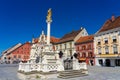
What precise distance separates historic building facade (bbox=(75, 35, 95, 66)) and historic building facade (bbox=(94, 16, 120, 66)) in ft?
5.97

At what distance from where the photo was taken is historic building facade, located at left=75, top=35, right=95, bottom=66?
4461cm

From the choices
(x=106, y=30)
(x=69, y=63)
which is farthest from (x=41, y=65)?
(x=106, y=30)

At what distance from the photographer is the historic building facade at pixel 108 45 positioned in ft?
121

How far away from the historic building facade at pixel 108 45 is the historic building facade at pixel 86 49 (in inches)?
71.6

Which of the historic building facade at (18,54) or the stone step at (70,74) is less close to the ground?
the historic building facade at (18,54)

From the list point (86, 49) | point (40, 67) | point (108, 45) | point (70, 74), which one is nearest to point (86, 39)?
point (86, 49)

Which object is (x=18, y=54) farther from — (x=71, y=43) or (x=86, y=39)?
(x=86, y=39)

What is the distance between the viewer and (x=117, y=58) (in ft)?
119

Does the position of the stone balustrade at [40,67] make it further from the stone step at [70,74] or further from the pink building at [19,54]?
the pink building at [19,54]

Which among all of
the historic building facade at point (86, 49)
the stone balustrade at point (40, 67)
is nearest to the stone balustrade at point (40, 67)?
the stone balustrade at point (40, 67)

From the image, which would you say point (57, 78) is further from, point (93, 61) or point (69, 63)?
point (93, 61)

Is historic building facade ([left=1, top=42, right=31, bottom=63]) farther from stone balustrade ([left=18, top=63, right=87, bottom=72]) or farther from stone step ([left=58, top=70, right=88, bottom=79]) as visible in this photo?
stone step ([left=58, top=70, right=88, bottom=79])

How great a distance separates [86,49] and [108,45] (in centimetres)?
866

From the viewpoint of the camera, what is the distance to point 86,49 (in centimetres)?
4653
